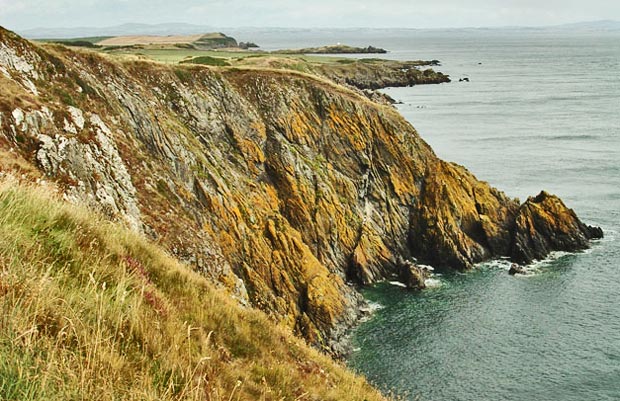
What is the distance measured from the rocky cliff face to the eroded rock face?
151 mm

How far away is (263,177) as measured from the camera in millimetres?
52281

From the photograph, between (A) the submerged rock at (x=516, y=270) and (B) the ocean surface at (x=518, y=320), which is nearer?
(B) the ocean surface at (x=518, y=320)

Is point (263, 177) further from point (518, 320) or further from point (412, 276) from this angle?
point (518, 320)

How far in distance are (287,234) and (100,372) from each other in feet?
132

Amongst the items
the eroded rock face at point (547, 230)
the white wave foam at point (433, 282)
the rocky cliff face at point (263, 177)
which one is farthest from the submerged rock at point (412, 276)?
the eroded rock face at point (547, 230)

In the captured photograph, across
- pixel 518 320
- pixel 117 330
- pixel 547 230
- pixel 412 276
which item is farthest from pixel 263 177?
pixel 117 330

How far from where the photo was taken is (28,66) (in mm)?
34375

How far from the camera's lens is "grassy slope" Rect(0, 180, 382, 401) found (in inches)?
219

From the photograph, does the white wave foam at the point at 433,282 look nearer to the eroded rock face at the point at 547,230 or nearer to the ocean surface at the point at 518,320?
the ocean surface at the point at 518,320

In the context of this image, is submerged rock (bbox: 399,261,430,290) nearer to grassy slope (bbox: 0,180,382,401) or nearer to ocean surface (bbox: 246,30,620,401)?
ocean surface (bbox: 246,30,620,401)

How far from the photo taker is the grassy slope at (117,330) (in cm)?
557

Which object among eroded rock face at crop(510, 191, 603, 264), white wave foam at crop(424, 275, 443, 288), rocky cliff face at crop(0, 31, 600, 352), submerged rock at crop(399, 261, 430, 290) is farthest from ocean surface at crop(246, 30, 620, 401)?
rocky cliff face at crop(0, 31, 600, 352)

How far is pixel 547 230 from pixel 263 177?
104ft

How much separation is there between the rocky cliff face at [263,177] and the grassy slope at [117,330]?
15189 mm
